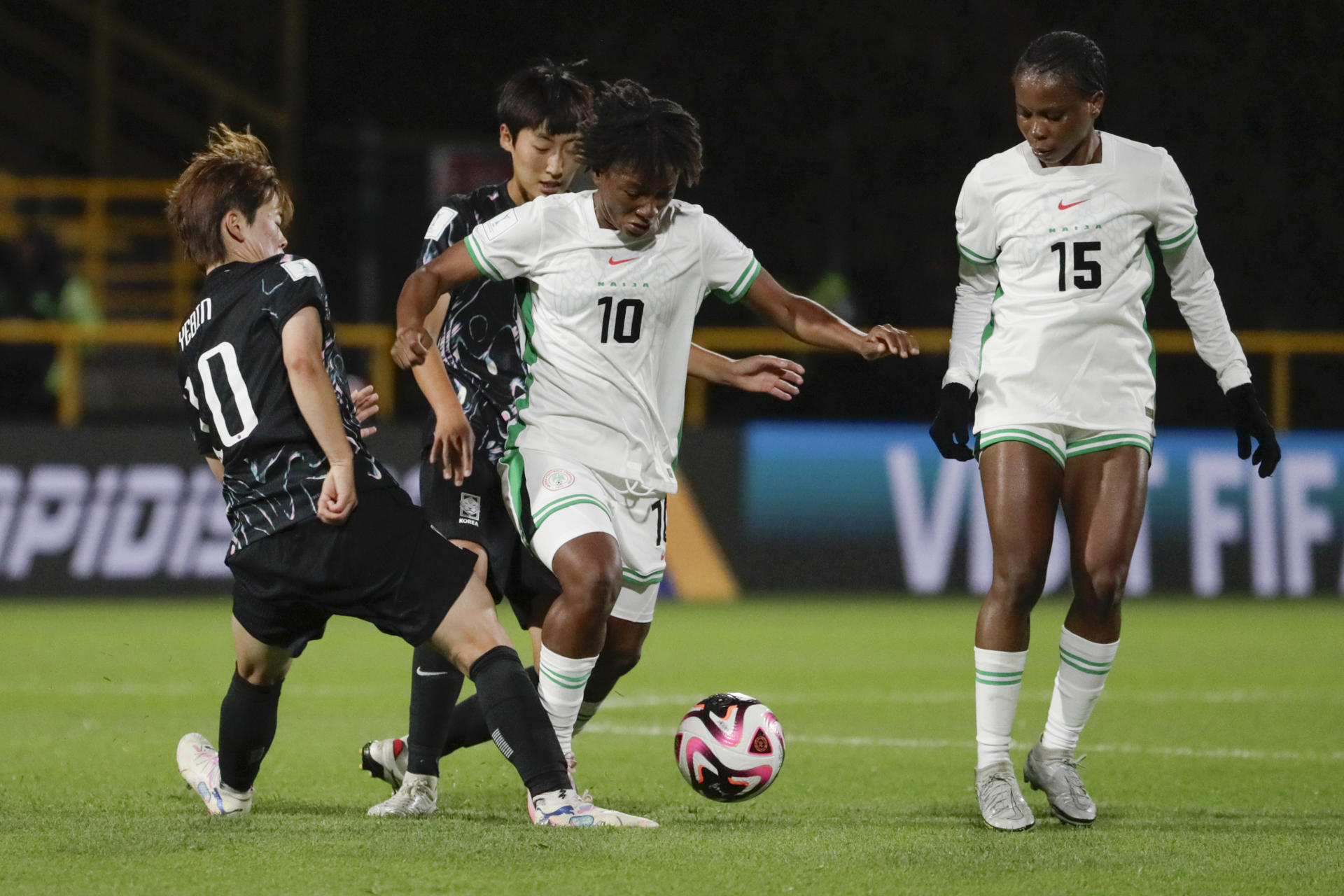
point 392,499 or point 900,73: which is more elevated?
point 900,73

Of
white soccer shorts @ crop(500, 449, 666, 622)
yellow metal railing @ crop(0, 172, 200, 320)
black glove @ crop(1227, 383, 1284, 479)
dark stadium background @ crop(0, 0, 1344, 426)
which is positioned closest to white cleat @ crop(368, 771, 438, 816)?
white soccer shorts @ crop(500, 449, 666, 622)

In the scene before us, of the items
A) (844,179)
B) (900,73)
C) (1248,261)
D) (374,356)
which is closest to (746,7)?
(900,73)

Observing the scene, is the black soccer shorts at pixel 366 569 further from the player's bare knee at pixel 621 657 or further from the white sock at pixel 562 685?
the player's bare knee at pixel 621 657

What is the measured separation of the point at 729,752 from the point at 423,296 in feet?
4.75

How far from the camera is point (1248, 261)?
19.5 m

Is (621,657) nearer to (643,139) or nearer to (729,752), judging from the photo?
(729,752)

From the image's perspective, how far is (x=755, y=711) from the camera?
528cm

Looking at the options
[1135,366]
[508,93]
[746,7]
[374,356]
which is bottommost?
[374,356]

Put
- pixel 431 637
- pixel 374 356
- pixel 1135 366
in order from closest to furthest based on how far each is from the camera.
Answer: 1. pixel 431 637
2. pixel 1135 366
3. pixel 374 356

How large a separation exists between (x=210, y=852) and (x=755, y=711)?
160cm

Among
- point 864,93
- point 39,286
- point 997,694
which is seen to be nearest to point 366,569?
point 997,694

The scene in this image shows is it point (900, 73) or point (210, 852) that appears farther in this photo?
point (900, 73)

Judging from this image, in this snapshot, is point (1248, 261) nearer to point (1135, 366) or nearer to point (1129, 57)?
point (1129, 57)

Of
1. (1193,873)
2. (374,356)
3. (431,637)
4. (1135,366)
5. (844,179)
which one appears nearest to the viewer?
(1193,873)
